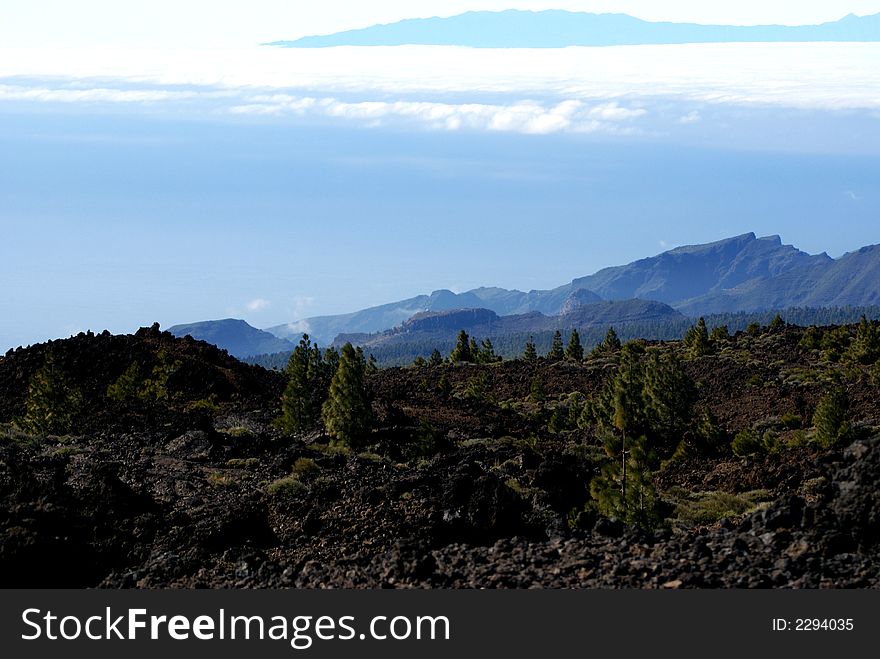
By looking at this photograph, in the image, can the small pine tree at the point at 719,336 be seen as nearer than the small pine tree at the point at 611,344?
Yes

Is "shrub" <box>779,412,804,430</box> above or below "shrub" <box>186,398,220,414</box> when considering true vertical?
below

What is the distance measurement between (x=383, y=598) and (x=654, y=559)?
5.33 metres

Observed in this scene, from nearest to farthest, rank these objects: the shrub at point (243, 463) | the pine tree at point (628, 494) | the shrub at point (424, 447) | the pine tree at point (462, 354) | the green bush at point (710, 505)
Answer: the pine tree at point (628, 494)
the green bush at point (710, 505)
the shrub at point (243, 463)
the shrub at point (424, 447)
the pine tree at point (462, 354)

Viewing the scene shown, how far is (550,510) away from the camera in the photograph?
29734 millimetres

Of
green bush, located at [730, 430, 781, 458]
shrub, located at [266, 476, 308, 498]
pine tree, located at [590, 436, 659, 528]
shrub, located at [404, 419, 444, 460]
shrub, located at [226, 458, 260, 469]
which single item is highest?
pine tree, located at [590, 436, 659, 528]

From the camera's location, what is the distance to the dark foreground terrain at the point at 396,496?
19.8 metres

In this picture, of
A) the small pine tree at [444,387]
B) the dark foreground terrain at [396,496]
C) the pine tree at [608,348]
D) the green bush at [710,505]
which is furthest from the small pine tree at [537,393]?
the green bush at [710,505]

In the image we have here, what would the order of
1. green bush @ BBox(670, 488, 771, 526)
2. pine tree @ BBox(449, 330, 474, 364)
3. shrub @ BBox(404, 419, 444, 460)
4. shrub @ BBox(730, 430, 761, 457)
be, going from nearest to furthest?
green bush @ BBox(670, 488, 771, 526)
shrub @ BBox(404, 419, 444, 460)
shrub @ BBox(730, 430, 761, 457)
pine tree @ BBox(449, 330, 474, 364)

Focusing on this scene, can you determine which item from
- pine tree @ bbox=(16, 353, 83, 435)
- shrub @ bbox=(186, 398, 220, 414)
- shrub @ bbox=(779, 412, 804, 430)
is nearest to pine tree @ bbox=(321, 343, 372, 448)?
pine tree @ bbox=(16, 353, 83, 435)

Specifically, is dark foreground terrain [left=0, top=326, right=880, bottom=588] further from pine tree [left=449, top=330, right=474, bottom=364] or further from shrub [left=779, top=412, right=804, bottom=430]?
pine tree [left=449, top=330, right=474, bottom=364]

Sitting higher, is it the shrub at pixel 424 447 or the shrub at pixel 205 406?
the shrub at pixel 424 447

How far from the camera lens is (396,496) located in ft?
102

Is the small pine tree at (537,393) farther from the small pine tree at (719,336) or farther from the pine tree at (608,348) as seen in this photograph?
the small pine tree at (719,336)

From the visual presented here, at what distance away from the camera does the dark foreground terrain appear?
1980 centimetres
